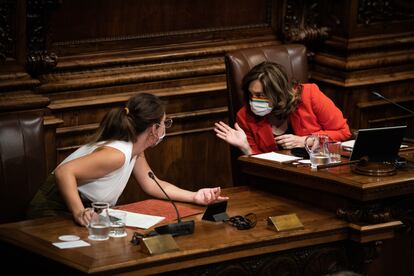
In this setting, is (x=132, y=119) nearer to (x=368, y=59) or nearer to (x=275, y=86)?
(x=275, y=86)

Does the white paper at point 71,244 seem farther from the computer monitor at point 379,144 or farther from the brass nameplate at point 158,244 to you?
the computer monitor at point 379,144

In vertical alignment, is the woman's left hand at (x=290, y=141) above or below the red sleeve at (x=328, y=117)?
below

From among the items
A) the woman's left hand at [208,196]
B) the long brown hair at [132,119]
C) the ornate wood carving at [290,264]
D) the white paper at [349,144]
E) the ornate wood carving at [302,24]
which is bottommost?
the ornate wood carving at [290,264]

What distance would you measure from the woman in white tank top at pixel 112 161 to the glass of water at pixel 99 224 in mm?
305

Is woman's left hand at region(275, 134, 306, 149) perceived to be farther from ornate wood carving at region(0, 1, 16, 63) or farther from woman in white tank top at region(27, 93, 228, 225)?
ornate wood carving at region(0, 1, 16, 63)

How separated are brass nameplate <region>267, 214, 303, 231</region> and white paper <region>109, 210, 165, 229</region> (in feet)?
1.47

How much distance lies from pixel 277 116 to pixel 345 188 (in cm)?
106

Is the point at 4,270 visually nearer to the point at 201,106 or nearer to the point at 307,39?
the point at 201,106

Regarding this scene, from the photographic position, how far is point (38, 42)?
523 cm

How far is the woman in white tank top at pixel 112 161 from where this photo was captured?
13.8 ft

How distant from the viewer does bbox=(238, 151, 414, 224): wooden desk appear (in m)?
4.24

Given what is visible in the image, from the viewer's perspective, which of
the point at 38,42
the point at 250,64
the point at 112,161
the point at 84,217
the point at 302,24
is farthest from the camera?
the point at 302,24

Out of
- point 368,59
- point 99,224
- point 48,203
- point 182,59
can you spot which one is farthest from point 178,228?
point 368,59

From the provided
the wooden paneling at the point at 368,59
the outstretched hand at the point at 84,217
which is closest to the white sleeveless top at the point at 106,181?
the outstretched hand at the point at 84,217
